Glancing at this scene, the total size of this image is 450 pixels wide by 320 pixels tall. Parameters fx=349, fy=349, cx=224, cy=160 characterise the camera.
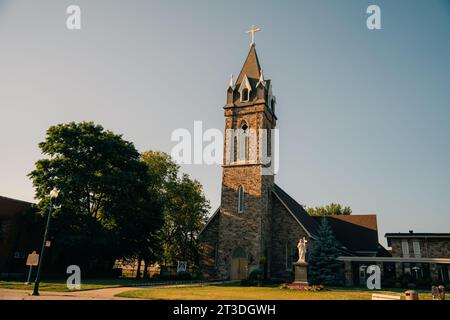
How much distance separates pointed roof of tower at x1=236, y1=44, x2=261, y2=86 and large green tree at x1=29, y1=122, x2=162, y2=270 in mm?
14249

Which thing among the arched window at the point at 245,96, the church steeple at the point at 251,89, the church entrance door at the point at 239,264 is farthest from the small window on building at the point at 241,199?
the arched window at the point at 245,96

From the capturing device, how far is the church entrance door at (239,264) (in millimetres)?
31188

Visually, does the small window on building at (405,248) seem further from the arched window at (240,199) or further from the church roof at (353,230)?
the arched window at (240,199)

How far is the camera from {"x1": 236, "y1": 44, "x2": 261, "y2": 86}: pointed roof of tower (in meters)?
36.7

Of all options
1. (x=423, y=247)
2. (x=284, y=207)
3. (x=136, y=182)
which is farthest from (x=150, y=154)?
(x=423, y=247)

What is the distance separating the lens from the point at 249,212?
32062 mm

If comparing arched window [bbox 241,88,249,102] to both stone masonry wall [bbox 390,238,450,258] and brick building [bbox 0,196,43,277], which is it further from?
stone masonry wall [bbox 390,238,450,258]

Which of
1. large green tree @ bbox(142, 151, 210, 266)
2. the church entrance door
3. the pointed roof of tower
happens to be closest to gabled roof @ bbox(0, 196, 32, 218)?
large green tree @ bbox(142, 151, 210, 266)

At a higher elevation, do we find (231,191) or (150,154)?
(150,154)

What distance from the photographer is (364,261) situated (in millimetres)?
33844

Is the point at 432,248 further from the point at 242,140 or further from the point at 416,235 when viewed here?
the point at 242,140

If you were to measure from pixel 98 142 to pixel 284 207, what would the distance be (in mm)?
18728
